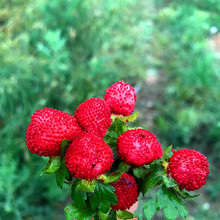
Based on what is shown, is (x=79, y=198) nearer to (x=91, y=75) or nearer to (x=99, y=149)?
(x=99, y=149)

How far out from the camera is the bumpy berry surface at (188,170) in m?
0.62

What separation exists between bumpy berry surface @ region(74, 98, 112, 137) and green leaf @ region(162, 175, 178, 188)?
0.58 feet

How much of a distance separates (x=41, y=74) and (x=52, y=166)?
4.61 ft

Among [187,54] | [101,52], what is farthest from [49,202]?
[187,54]

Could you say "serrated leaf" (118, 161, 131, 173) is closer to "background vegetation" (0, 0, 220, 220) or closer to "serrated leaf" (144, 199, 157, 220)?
"serrated leaf" (144, 199, 157, 220)

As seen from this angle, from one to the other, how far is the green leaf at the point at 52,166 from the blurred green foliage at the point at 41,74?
104 cm

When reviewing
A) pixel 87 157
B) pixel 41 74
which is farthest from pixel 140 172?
pixel 41 74

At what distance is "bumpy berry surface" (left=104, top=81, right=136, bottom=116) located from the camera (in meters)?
0.73

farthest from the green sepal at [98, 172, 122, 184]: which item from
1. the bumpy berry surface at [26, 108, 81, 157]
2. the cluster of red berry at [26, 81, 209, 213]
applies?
the bumpy berry surface at [26, 108, 81, 157]

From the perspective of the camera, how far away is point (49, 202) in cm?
196

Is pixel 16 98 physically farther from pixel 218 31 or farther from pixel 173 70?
pixel 218 31

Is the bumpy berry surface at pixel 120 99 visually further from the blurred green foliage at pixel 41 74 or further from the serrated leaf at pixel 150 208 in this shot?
the blurred green foliage at pixel 41 74

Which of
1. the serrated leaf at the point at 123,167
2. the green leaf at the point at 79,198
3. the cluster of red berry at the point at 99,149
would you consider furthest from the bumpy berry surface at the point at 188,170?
the green leaf at the point at 79,198

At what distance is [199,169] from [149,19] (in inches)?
130
